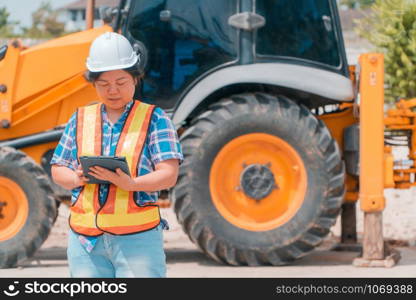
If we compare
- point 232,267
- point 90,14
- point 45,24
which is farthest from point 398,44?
point 45,24

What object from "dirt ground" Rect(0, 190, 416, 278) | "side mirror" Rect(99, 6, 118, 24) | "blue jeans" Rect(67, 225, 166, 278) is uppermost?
"side mirror" Rect(99, 6, 118, 24)

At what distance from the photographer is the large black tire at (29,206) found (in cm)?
845

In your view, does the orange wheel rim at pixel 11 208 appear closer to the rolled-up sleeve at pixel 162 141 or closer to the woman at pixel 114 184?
the woman at pixel 114 184

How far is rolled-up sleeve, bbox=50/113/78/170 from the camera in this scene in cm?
402

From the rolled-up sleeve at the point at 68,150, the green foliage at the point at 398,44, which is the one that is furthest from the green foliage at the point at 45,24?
the rolled-up sleeve at the point at 68,150

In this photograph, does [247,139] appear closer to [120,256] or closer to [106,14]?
[106,14]

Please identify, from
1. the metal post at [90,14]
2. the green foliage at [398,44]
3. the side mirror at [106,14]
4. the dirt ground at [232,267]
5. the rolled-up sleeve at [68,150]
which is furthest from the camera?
the green foliage at [398,44]

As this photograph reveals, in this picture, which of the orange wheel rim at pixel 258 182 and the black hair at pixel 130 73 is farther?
the orange wheel rim at pixel 258 182

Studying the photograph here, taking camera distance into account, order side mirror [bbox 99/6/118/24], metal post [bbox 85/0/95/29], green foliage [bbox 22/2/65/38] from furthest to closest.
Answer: green foliage [bbox 22/2/65/38], metal post [bbox 85/0/95/29], side mirror [bbox 99/6/118/24]

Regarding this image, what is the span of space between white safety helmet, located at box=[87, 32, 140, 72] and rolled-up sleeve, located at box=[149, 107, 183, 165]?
25cm

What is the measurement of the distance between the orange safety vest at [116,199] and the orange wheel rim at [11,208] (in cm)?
464

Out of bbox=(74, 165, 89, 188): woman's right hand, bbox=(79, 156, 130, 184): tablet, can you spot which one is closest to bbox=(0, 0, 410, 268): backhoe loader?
bbox=(74, 165, 89, 188): woman's right hand

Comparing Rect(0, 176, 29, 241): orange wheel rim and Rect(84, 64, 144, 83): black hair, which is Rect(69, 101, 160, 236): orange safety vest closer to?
Rect(84, 64, 144, 83): black hair

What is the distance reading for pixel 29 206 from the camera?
8500 mm
